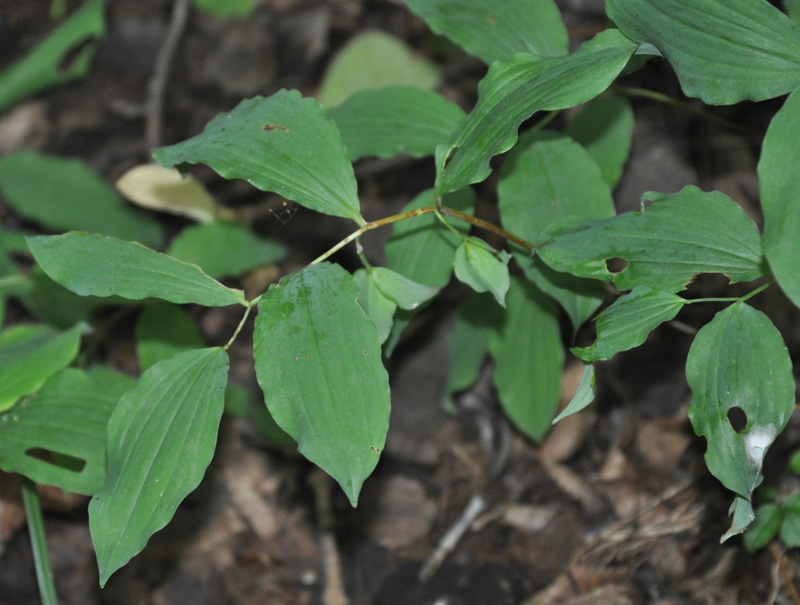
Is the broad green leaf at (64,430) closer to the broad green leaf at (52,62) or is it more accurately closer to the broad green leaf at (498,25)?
the broad green leaf at (498,25)

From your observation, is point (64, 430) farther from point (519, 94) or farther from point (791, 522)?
point (791, 522)

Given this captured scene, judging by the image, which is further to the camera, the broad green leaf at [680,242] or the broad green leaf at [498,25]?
the broad green leaf at [498,25]

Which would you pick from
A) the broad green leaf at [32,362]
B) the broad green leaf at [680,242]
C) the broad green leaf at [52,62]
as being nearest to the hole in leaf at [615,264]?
the broad green leaf at [680,242]

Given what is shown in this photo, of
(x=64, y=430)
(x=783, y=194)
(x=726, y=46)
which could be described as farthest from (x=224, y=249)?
(x=783, y=194)

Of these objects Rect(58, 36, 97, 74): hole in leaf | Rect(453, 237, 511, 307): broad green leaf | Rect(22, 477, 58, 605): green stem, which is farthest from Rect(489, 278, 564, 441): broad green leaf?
Rect(58, 36, 97, 74): hole in leaf

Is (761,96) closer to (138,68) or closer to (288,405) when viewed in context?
(288,405)
